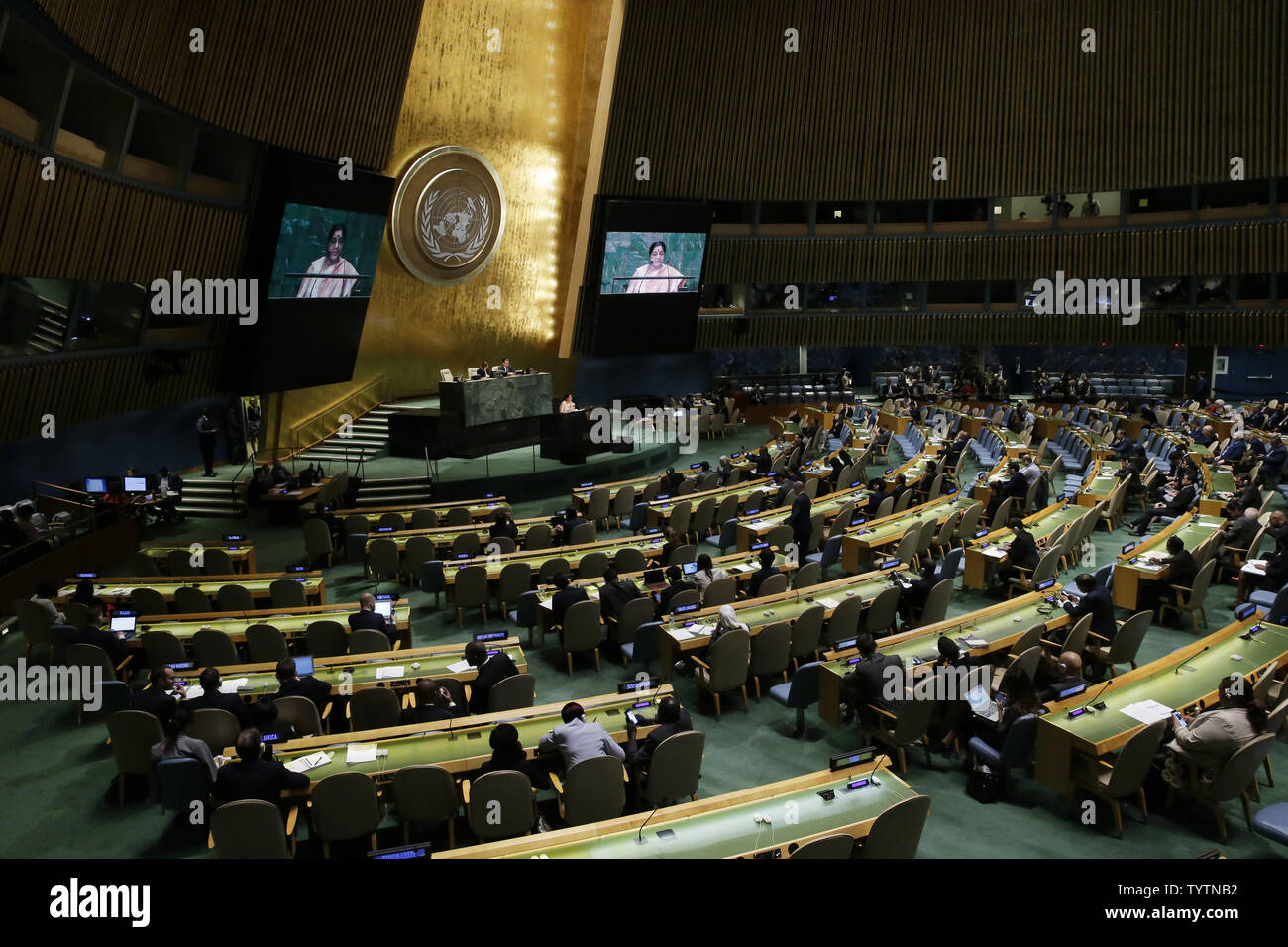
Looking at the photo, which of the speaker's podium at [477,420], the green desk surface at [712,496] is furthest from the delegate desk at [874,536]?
the speaker's podium at [477,420]

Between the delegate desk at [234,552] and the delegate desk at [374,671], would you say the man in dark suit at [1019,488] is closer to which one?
the delegate desk at [374,671]

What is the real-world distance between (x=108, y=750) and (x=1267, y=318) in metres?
27.7

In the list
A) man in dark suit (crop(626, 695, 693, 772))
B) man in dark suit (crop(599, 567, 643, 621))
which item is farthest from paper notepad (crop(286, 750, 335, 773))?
man in dark suit (crop(599, 567, 643, 621))

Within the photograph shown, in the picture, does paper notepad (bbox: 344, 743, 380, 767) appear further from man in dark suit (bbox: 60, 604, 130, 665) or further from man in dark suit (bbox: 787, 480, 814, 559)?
man in dark suit (bbox: 787, 480, 814, 559)

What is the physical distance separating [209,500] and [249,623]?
906 centimetres

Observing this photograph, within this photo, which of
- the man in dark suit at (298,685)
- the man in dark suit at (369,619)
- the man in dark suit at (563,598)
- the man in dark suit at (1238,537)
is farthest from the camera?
the man in dark suit at (1238,537)

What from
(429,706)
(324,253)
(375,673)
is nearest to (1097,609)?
(429,706)

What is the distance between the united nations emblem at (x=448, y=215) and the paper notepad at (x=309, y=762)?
54.1 feet

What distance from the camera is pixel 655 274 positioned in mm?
23625

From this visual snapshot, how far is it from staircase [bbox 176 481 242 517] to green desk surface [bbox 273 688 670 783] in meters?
11.6

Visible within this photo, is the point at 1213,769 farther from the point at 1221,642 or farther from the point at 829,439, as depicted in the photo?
the point at 829,439

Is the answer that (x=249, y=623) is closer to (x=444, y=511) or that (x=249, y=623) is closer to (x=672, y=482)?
(x=444, y=511)

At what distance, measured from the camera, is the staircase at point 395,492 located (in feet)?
55.3
